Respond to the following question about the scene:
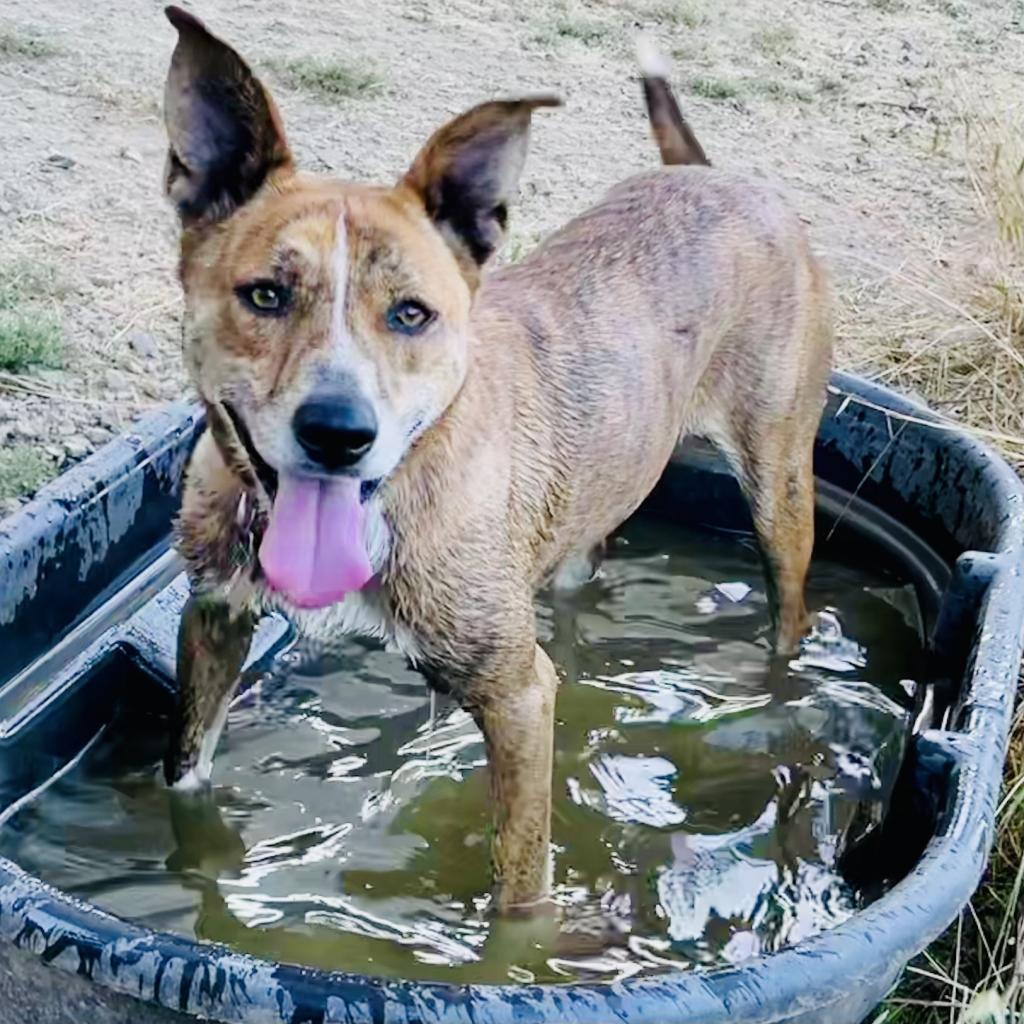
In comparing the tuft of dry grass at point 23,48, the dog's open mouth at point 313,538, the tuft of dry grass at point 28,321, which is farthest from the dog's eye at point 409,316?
the tuft of dry grass at point 23,48

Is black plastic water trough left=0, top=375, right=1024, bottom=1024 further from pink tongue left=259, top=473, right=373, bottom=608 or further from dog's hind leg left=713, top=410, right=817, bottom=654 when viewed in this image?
pink tongue left=259, top=473, right=373, bottom=608

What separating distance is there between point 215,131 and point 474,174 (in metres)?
0.55

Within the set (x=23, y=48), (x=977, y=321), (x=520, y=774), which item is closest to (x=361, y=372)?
(x=520, y=774)

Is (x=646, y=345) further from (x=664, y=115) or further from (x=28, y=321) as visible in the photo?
(x=28, y=321)

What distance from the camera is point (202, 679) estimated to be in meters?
3.81

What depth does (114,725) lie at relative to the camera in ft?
13.9

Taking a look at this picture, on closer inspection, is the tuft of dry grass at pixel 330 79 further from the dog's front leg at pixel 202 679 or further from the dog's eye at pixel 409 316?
the dog's eye at pixel 409 316

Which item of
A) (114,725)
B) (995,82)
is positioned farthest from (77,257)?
(995,82)

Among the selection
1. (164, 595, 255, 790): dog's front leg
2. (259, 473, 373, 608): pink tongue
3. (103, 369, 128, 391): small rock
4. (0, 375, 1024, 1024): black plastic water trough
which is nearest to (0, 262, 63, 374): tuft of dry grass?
(103, 369, 128, 391): small rock

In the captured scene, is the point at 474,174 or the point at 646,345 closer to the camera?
the point at 474,174

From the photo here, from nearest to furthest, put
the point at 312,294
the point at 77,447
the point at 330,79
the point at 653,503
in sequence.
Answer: the point at 312,294 < the point at 77,447 < the point at 653,503 < the point at 330,79

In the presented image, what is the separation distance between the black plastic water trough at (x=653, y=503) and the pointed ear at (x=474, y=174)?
1.32 metres

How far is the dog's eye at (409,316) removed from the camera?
3.14 metres

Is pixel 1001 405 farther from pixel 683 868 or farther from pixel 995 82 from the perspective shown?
pixel 995 82
